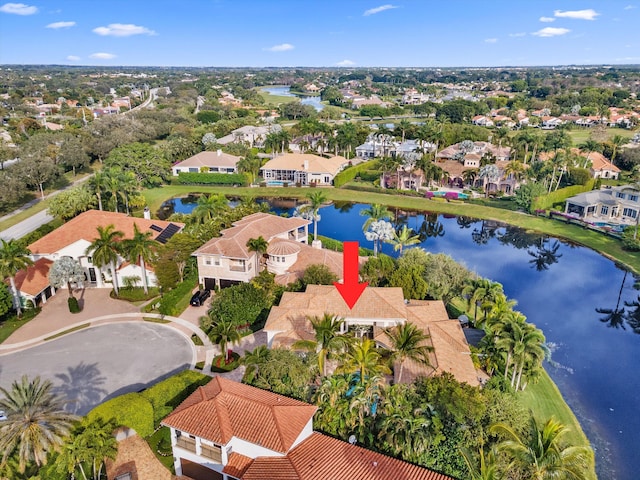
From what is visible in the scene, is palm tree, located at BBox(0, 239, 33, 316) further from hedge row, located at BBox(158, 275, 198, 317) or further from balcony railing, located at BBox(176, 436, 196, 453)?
balcony railing, located at BBox(176, 436, 196, 453)

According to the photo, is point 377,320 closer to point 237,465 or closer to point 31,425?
point 237,465

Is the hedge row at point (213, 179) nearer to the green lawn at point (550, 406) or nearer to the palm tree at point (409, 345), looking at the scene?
the palm tree at point (409, 345)

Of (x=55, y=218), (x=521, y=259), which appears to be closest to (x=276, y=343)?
(x=521, y=259)

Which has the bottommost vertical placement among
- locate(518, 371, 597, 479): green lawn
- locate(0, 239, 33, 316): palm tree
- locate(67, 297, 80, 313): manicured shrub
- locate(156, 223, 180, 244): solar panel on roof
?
locate(518, 371, 597, 479): green lawn

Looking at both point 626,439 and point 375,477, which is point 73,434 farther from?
point 626,439

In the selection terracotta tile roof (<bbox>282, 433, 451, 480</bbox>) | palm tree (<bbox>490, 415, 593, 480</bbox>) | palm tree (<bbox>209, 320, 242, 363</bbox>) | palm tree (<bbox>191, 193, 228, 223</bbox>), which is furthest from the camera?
palm tree (<bbox>191, 193, 228, 223</bbox>)

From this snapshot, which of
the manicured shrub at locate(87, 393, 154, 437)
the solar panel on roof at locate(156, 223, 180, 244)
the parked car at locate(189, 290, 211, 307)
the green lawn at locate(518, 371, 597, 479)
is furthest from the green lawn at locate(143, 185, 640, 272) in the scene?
the manicured shrub at locate(87, 393, 154, 437)

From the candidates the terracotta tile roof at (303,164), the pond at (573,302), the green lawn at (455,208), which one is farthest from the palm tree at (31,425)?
the terracotta tile roof at (303,164)
